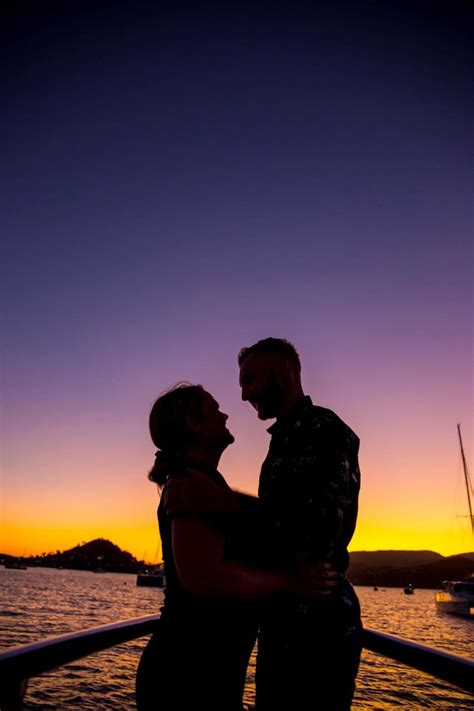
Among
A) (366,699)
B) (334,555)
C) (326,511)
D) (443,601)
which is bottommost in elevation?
(443,601)

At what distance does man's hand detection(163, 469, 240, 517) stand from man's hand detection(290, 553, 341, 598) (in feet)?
1.15

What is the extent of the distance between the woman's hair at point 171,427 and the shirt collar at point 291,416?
44cm

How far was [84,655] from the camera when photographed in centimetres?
177

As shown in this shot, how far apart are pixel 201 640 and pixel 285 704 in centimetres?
47

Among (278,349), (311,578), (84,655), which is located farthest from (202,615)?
(278,349)

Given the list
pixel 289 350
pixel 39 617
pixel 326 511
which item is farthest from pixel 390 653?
Answer: pixel 39 617

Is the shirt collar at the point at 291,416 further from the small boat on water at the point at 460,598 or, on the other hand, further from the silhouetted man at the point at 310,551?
the small boat on water at the point at 460,598

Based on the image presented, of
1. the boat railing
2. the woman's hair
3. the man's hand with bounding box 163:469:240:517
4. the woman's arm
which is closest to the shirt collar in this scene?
the woman's hair

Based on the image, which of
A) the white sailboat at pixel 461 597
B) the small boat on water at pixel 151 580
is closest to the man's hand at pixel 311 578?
the white sailboat at pixel 461 597

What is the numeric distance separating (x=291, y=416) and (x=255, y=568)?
0.77 meters

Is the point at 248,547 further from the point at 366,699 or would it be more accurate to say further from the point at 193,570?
the point at 366,699

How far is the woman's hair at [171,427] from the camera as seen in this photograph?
188cm

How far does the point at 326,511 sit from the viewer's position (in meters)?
1.78

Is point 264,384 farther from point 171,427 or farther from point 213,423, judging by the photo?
point 171,427
